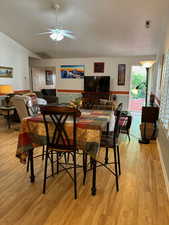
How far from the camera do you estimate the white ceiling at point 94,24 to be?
13.4ft

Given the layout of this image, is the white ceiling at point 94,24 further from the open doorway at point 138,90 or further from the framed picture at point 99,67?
the open doorway at point 138,90

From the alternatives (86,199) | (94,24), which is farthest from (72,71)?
(86,199)

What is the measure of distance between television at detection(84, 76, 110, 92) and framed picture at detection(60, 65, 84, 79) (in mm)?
569

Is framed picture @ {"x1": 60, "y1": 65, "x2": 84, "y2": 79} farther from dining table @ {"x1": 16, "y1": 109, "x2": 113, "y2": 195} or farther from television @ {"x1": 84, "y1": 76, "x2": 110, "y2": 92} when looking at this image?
dining table @ {"x1": 16, "y1": 109, "x2": 113, "y2": 195}

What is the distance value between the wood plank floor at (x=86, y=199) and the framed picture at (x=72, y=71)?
5817 mm

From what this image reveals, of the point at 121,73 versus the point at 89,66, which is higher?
the point at 89,66

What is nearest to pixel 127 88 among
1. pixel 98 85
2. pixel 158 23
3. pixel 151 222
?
pixel 98 85

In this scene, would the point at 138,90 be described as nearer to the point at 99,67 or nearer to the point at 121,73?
the point at 121,73

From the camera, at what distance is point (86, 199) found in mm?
1948

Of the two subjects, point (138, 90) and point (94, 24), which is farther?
point (138, 90)

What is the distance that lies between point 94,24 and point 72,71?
317 cm

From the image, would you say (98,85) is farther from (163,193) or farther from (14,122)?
(163,193)

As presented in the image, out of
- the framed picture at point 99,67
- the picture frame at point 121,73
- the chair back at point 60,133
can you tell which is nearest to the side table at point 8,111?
the chair back at point 60,133

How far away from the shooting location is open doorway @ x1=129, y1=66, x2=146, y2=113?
7.26 meters
